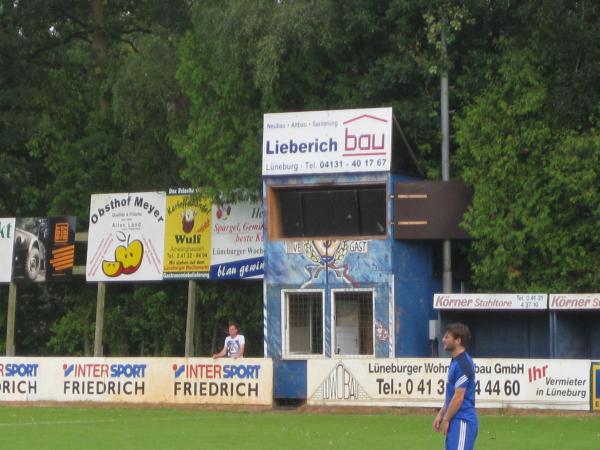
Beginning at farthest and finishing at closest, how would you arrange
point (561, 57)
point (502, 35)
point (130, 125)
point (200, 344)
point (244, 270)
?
1. point (200, 344)
2. point (130, 125)
3. point (244, 270)
4. point (502, 35)
5. point (561, 57)

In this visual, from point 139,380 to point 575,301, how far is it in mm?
10590

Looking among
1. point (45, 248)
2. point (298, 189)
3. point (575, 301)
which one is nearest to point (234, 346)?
point (298, 189)

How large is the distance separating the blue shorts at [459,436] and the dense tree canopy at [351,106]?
64.8 feet

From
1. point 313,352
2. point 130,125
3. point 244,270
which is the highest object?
point 130,125

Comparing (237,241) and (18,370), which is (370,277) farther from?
(18,370)

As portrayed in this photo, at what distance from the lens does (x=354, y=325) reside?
34594mm

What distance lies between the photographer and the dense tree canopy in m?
33.1

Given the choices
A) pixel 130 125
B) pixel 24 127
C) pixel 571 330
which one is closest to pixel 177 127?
pixel 130 125

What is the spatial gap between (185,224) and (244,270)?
7.80ft

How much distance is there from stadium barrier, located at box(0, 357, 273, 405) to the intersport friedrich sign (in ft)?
20.2

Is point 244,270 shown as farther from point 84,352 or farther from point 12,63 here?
point 12,63

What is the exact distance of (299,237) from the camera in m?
35.6

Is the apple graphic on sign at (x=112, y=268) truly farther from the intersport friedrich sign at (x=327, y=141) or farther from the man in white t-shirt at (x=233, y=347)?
the man in white t-shirt at (x=233, y=347)

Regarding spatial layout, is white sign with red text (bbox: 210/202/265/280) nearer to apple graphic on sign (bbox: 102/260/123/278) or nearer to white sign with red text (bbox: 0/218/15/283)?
apple graphic on sign (bbox: 102/260/123/278)
